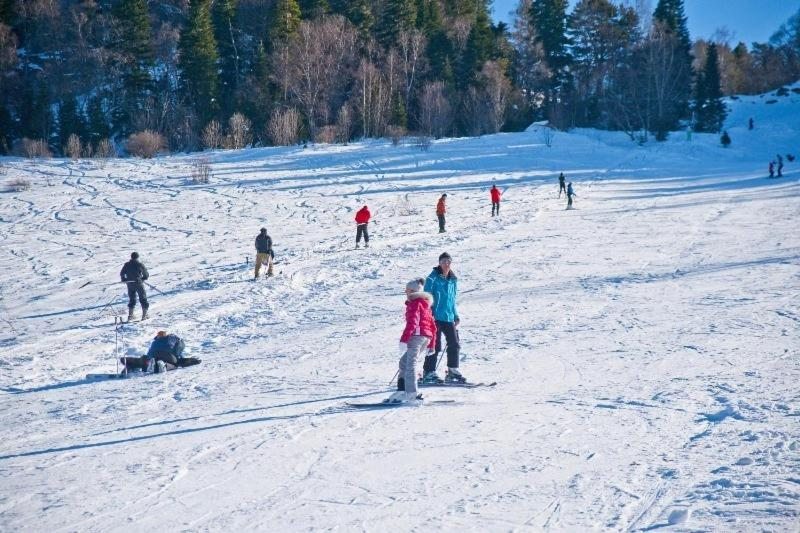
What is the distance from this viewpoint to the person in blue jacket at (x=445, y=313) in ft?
25.8

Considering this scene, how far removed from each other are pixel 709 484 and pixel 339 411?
3.53 meters

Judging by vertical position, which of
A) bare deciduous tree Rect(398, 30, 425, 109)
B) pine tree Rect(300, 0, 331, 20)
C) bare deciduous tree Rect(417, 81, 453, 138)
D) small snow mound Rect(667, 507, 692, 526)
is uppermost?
pine tree Rect(300, 0, 331, 20)

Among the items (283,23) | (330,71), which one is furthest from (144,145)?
(283,23)

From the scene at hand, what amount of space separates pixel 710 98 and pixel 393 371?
5267 centimetres

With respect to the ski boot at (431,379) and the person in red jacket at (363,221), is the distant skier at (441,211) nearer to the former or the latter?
the person in red jacket at (363,221)

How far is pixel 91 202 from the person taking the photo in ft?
91.8

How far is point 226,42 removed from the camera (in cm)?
5203

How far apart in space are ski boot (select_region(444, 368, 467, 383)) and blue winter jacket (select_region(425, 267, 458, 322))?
59 centimetres

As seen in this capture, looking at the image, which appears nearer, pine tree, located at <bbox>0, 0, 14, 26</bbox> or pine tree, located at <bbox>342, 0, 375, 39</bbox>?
pine tree, located at <bbox>342, 0, 375, 39</bbox>

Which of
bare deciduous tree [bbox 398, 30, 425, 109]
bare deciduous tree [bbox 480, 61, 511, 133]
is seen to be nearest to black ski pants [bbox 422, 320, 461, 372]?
bare deciduous tree [bbox 480, 61, 511, 133]

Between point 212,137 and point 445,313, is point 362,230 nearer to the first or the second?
point 445,313

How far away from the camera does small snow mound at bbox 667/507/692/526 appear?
441 cm

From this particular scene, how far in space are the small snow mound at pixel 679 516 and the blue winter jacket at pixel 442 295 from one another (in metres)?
3.73

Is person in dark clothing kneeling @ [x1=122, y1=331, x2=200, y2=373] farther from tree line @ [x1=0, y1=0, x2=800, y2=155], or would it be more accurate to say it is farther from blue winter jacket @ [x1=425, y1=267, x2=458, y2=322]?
tree line @ [x1=0, y1=0, x2=800, y2=155]
